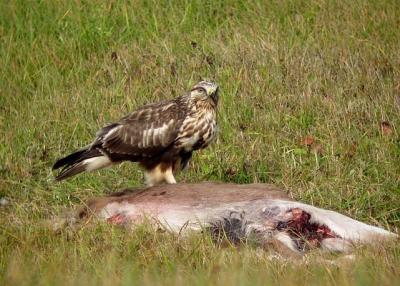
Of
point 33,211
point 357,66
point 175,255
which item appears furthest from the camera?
point 357,66

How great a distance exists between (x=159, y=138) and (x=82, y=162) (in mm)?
750

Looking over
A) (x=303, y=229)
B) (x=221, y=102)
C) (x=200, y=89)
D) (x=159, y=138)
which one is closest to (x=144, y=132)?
(x=159, y=138)

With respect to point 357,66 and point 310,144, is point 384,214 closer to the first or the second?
point 310,144

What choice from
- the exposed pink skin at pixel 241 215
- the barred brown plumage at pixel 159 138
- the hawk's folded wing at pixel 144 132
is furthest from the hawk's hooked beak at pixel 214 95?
the exposed pink skin at pixel 241 215

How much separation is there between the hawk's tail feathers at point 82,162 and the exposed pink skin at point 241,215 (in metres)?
1.27

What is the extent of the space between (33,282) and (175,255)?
2149 mm

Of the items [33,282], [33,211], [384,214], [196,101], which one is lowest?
[384,214]

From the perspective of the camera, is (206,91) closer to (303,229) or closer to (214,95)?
(214,95)

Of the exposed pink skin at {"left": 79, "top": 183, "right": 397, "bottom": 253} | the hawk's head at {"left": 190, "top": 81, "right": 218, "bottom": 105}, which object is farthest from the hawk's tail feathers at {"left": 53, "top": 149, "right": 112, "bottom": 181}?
the exposed pink skin at {"left": 79, "top": 183, "right": 397, "bottom": 253}

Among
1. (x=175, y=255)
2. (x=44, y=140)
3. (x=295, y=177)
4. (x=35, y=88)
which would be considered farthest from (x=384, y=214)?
(x=35, y=88)

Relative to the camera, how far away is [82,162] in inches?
370

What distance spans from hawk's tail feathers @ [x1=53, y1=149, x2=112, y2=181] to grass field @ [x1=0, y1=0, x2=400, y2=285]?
43cm

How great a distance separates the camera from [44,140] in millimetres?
11234

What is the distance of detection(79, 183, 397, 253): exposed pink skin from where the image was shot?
766 cm
